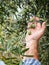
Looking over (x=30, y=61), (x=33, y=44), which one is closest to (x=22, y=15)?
(x=33, y=44)

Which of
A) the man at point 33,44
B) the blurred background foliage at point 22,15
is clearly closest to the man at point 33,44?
the man at point 33,44

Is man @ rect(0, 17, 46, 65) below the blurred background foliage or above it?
above

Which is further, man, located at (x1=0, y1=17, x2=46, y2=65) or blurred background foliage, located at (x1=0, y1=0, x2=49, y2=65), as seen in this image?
blurred background foliage, located at (x1=0, y1=0, x2=49, y2=65)

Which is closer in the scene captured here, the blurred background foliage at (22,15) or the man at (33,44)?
the man at (33,44)

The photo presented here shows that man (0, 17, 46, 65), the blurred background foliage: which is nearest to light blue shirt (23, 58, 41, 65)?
man (0, 17, 46, 65)

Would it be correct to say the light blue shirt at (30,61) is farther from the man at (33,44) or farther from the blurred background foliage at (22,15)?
the blurred background foliage at (22,15)

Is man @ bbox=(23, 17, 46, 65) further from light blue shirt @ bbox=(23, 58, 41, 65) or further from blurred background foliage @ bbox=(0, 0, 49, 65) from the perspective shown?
blurred background foliage @ bbox=(0, 0, 49, 65)

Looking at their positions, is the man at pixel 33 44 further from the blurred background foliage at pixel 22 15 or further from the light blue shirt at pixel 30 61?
the blurred background foliage at pixel 22 15

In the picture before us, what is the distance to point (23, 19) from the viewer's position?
3570 millimetres

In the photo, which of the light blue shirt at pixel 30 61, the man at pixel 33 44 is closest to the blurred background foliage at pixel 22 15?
the man at pixel 33 44

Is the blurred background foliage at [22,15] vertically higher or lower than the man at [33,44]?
lower

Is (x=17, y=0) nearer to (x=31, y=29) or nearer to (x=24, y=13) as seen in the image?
(x=24, y=13)

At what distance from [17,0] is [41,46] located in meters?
0.61

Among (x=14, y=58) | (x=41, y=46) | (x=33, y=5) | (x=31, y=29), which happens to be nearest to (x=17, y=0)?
(x=33, y=5)
